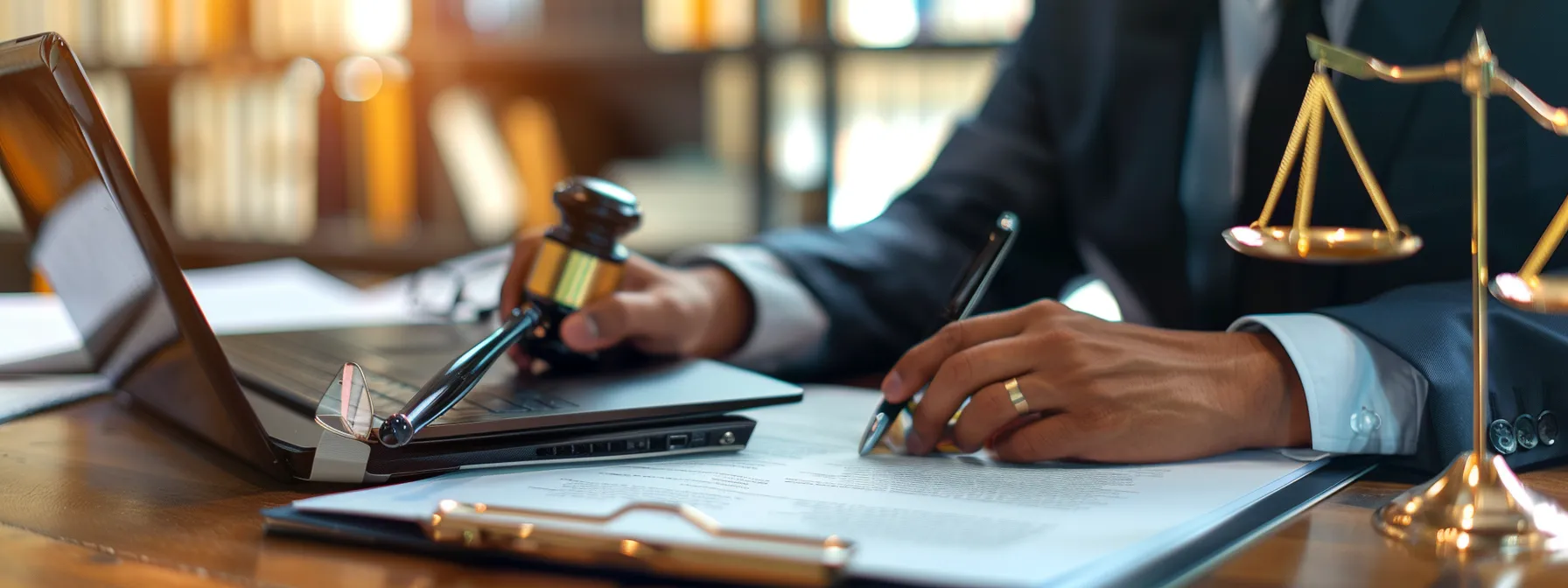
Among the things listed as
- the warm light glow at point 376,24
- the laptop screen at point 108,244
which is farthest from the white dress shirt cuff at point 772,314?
the warm light glow at point 376,24

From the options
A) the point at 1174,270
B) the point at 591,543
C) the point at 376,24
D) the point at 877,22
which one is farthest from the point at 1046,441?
the point at 376,24

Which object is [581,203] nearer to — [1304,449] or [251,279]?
[1304,449]

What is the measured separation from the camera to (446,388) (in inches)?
22.7

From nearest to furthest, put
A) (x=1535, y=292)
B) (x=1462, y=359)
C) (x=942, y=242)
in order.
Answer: (x=1535, y=292)
(x=1462, y=359)
(x=942, y=242)

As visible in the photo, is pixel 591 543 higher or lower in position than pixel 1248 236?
lower

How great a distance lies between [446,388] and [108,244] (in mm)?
205

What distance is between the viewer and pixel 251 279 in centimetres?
154

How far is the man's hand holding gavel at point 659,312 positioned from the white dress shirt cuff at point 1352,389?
0.39m

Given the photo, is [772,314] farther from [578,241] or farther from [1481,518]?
[1481,518]

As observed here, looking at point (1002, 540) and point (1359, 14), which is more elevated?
point (1359, 14)

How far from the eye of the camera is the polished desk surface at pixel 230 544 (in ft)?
1.44

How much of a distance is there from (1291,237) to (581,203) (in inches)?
16.7

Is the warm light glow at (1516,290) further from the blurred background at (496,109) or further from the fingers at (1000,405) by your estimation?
the blurred background at (496,109)

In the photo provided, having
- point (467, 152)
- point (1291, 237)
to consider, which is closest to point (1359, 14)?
point (1291, 237)
